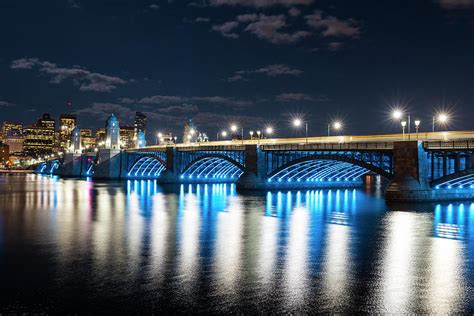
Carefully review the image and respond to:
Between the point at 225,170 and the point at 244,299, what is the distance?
93.7 metres

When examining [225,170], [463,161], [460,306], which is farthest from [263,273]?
[225,170]

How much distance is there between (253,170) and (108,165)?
79.1m

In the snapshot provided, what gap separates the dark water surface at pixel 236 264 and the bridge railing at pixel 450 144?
7856mm

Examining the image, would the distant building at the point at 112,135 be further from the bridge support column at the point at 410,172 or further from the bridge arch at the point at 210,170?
the bridge support column at the point at 410,172

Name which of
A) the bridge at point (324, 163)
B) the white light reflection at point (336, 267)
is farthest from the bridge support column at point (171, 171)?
the white light reflection at point (336, 267)

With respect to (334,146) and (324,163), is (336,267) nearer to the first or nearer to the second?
(334,146)

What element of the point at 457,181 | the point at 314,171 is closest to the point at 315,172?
the point at 314,171

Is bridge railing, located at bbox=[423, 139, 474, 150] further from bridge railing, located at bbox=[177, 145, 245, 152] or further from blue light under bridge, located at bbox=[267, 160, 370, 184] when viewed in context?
bridge railing, located at bbox=[177, 145, 245, 152]

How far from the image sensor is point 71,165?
6683 inches

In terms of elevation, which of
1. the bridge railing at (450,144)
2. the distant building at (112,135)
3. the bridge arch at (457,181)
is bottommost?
the bridge arch at (457,181)

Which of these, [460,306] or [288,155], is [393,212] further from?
[288,155]

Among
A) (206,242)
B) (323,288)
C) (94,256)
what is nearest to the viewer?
(323,288)

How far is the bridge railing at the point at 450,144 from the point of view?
42062mm

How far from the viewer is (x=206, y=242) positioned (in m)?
25.8
